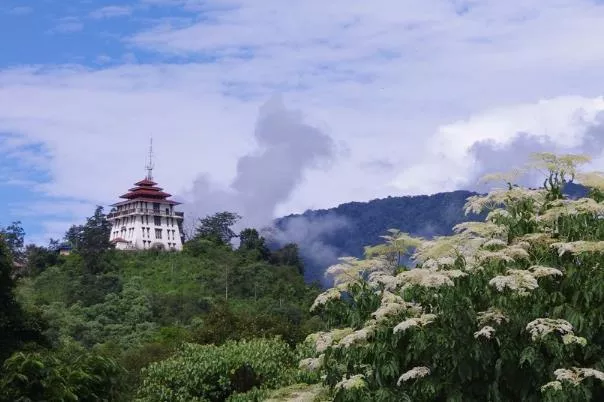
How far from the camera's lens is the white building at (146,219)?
91.4 meters

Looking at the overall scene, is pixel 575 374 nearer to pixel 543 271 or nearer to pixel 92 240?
pixel 543 271

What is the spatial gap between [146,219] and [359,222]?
56.9 m

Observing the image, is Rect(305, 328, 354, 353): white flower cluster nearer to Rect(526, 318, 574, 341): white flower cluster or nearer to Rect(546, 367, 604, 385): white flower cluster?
Rect(526, 318, 574, 341): white flower cluster

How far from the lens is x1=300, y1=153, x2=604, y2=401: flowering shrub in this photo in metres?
9.95

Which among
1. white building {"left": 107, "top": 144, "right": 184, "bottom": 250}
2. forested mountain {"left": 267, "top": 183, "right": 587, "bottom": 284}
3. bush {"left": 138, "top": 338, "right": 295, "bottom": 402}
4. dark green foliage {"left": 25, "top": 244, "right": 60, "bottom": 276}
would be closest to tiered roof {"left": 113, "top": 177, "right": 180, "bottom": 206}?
white building {"left": 107, "top": 144, "right": 184, "bottom": 250}

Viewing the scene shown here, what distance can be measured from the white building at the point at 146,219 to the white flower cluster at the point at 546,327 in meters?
80.3

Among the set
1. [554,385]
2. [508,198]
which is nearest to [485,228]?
[508,198]

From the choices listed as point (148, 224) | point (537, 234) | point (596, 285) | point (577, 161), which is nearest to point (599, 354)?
point (596, 285)

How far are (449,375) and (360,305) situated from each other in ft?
5.57

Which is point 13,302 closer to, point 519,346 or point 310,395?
point 310,395

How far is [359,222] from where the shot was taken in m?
145

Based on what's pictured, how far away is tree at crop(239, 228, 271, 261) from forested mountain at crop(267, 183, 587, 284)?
5310 cm

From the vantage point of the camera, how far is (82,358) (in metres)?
16.8

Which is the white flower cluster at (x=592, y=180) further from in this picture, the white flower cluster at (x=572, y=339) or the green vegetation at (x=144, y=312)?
the green vegetation at (x=144, y=312)
